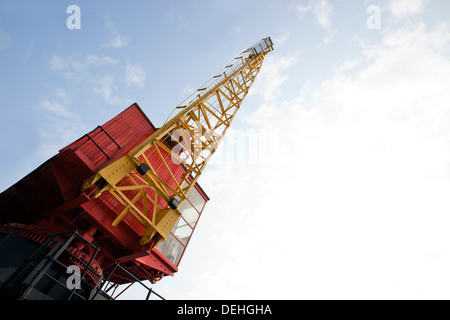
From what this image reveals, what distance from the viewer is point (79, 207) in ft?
26.9

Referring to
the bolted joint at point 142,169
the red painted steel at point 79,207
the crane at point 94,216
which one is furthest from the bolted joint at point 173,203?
the red painted steel at point 79,207

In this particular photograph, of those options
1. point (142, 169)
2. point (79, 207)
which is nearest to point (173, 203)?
point (142, 169)

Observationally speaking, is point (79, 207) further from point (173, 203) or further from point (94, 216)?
point (173, 203)

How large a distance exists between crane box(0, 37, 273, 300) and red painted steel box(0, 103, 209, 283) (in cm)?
4

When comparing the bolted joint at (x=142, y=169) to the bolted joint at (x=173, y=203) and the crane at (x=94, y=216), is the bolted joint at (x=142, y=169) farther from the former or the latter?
the bolted joint at (x=173, y=203)

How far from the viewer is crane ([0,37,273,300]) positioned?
18.7ft

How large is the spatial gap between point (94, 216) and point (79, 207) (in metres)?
0.63

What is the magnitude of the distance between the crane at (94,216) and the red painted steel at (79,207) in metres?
0.04

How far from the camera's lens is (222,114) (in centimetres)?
1491

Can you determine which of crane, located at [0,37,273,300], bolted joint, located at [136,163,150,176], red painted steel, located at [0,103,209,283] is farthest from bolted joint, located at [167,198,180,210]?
red painted steel, located at [0,103,209,283]
